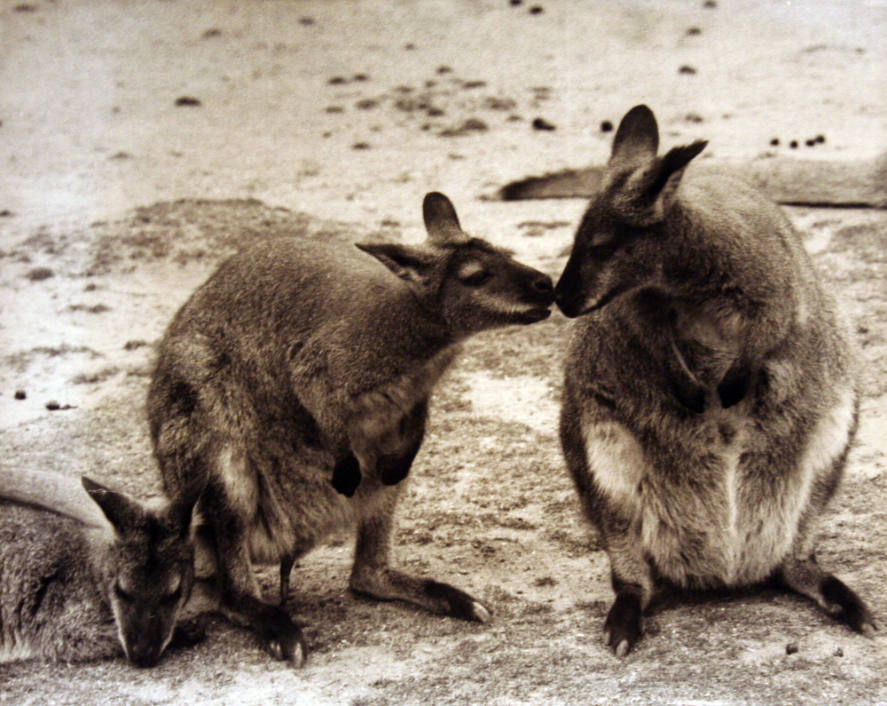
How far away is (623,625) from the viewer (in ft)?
12.4

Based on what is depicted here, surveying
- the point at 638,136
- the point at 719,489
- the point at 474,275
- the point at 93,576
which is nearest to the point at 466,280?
the point at 474,275

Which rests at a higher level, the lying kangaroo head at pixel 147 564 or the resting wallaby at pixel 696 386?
the resting wallaby at pixel 696 386

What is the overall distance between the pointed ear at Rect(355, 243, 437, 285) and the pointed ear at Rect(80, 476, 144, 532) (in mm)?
1054

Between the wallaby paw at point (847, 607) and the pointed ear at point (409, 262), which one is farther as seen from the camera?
the pointed ear at point (409, 262)

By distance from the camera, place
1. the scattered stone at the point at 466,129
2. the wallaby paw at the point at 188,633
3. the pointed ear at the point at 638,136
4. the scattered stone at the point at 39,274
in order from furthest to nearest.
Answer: the scattered stone at the point at 466,129 → the scattered stone at the point at 39,274 → the wallaby paw at the point at 188,633 → the pointed ear at the point at 638,136

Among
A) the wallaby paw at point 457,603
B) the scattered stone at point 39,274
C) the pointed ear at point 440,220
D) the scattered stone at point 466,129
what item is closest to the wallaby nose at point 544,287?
the pointed ear at point 440,220

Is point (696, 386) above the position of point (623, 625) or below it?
above

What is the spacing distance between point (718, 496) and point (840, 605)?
17.7 inches

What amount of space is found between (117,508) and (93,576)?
0.31m

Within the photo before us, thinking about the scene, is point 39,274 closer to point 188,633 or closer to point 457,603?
point 188,633

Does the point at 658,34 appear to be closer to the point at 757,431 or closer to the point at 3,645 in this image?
the point at 757,431

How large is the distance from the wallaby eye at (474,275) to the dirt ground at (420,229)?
1.02m

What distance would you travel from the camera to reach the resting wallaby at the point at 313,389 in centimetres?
392

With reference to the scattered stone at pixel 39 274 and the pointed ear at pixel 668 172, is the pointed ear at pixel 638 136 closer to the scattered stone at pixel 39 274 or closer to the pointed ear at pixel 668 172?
the pointed ear at pixel 668 172
